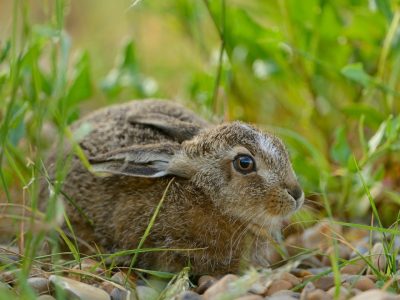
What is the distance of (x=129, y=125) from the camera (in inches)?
183

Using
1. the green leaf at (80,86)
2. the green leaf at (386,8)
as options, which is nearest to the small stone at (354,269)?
the green leaf at (386,8)

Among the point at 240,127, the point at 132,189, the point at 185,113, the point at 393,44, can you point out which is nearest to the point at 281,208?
the point at 240,127

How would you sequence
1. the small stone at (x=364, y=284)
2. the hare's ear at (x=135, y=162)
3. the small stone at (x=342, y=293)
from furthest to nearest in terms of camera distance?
the hare's ear at (x=135, y=162) → the small stone at (x=364, y=284) → the small stone at (x=342, y=293)

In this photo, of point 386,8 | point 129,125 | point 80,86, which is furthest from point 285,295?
point 80,86

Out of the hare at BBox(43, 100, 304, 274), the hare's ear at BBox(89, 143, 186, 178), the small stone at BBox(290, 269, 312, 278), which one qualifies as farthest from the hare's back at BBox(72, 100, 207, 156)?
the small stone at BBox(290, 269, 312, 278)

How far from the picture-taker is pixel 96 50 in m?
8.08

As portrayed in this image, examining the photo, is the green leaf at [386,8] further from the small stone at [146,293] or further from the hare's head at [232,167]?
the small stone at [146,293]

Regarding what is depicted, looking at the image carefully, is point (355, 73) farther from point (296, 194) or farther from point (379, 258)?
point (379, 258)

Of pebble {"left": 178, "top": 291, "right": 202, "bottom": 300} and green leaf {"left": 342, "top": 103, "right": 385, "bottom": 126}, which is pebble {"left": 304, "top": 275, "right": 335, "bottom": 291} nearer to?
pebble {"left": 178, "top": 291, "right": 202, "bottom": 300}

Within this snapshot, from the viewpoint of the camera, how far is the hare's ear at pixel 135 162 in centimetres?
407

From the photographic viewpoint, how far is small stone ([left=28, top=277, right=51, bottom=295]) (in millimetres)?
3346

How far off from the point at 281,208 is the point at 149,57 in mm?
4675

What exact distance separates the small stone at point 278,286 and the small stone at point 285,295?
0.24 ft

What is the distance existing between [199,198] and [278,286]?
2.75 feet
